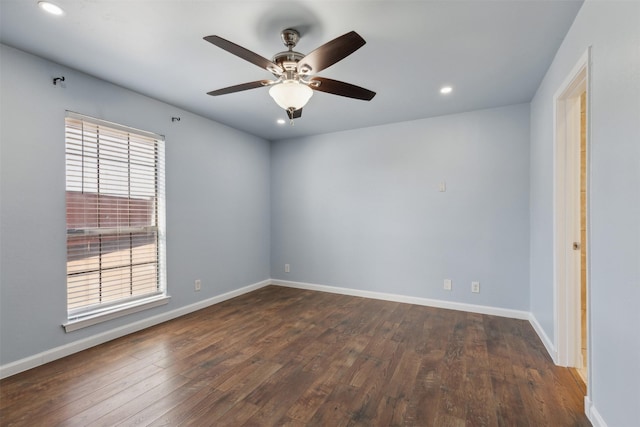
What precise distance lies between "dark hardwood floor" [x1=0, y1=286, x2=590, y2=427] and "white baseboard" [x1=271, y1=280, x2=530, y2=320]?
0.20m

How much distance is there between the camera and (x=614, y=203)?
137 cm

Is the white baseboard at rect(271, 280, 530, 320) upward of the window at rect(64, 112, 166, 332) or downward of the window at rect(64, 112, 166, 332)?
downward

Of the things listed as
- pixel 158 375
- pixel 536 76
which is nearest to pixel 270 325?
pixel 158 375

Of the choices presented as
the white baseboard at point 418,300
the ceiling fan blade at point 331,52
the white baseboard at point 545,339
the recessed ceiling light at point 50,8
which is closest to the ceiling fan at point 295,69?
the ceiling fan blade at point 331,52

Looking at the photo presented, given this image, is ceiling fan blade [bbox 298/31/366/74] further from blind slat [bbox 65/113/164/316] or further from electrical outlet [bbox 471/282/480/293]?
electrical outlet [bbox 471/282/480/293]

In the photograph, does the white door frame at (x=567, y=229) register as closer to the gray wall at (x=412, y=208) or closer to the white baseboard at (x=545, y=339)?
the white baseboard at (x=545, y=339)

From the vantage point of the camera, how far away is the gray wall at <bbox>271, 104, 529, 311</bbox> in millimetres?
3371

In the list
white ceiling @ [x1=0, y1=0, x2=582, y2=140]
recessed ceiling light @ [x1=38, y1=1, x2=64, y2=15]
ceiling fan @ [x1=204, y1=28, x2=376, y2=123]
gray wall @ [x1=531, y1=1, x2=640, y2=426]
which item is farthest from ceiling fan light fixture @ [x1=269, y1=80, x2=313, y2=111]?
gray wall @ [x1=531, y1=1, x2=640, y2=426]

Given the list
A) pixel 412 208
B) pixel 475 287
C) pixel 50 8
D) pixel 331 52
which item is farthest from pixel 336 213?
pixel 50 8

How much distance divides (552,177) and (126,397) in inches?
143

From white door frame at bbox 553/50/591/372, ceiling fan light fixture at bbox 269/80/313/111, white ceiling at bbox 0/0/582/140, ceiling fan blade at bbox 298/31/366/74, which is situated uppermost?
white ceiling at bbox 0/0/582/140

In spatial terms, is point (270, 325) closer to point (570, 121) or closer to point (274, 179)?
point (274, 179)

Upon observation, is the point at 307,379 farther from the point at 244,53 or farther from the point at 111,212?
the point at 111,212

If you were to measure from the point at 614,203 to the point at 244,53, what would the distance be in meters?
2.08
